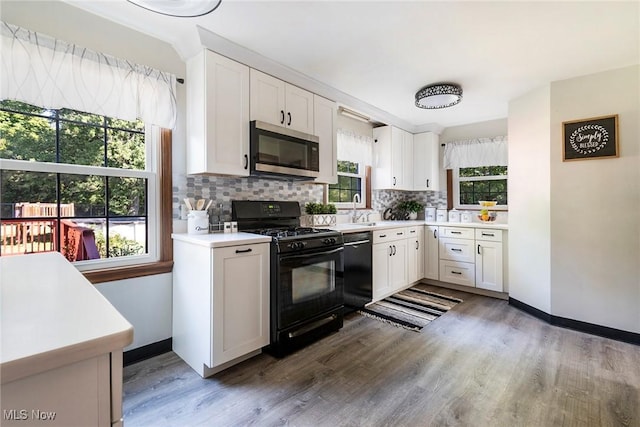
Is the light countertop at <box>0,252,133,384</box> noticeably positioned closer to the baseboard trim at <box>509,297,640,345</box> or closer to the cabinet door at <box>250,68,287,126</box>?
the cabinet door at <box>250,68,287,126</box>

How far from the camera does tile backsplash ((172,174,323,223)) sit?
2400 mm

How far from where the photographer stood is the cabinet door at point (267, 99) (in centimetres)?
248

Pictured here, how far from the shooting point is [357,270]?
9.98 feet

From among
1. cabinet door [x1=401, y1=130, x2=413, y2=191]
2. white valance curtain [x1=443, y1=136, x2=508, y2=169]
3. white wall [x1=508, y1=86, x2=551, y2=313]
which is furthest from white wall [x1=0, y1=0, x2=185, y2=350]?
white valance curtain [x1=443, y1=136, x2=508, y2=169]

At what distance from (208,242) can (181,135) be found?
3.40ft

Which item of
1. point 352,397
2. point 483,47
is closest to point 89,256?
point 352,397

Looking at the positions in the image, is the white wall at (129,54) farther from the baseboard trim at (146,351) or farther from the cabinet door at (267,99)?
the cabinet door at (267,99)

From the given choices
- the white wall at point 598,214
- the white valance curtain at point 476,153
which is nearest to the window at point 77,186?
the white wall at point 598,214

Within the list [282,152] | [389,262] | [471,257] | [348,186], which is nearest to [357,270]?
[389,262]

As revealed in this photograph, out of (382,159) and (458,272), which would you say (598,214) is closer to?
(458,272)

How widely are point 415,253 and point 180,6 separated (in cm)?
360

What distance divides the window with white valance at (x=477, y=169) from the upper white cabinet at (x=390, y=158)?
0.69m

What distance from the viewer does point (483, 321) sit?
116 inches

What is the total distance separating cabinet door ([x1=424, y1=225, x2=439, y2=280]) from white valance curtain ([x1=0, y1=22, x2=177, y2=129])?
11.2 feet
